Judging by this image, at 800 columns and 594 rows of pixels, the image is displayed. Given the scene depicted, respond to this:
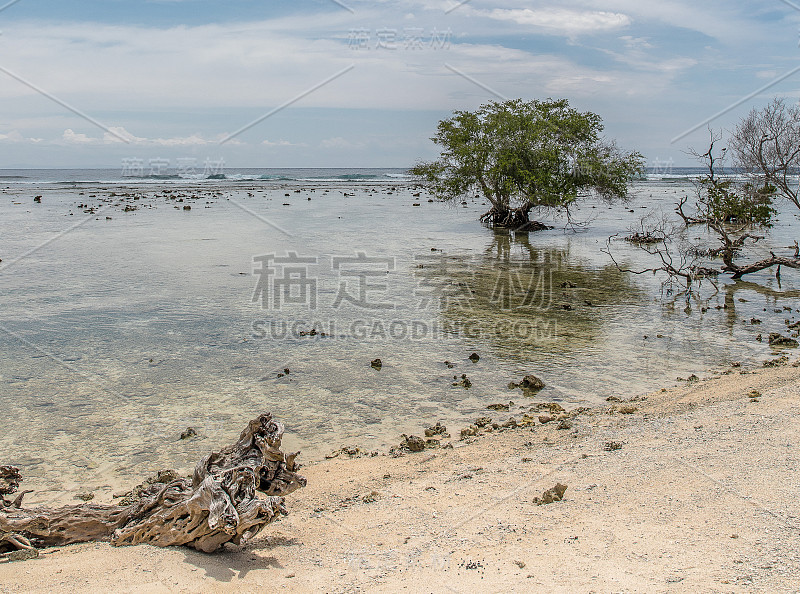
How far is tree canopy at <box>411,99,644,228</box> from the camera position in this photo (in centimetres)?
2852

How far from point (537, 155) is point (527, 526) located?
25.2 meters

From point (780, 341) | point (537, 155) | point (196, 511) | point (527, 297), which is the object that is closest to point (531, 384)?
point (780, 341)

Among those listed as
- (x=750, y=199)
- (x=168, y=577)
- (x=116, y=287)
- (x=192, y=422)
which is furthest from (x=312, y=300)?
(x=750, y=199)

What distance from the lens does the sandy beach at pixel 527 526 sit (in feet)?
12.8

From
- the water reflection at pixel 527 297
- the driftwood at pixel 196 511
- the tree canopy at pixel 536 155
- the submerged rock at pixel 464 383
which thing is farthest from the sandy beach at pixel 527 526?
the tree canopy at pixel 536 155

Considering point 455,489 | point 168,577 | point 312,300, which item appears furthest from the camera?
point 312,300

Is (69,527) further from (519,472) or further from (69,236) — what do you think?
(69,236)

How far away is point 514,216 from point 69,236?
63.6ft

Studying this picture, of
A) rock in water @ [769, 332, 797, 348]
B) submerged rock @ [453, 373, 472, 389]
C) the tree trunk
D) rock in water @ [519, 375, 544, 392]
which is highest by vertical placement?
the tree trunk

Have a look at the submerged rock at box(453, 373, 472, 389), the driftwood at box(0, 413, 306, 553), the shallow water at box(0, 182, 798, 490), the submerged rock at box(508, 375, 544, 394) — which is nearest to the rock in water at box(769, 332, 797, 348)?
the shallow water at box(0, 182, 798, 490)

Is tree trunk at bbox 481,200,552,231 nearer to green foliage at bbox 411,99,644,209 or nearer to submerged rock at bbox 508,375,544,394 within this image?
green foliage at bbox 411,99,644,209

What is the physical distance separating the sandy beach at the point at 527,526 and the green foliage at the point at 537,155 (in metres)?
22.8

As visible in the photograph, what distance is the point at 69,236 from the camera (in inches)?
1084

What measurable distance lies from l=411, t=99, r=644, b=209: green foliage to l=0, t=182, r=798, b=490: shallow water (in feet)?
19.8
